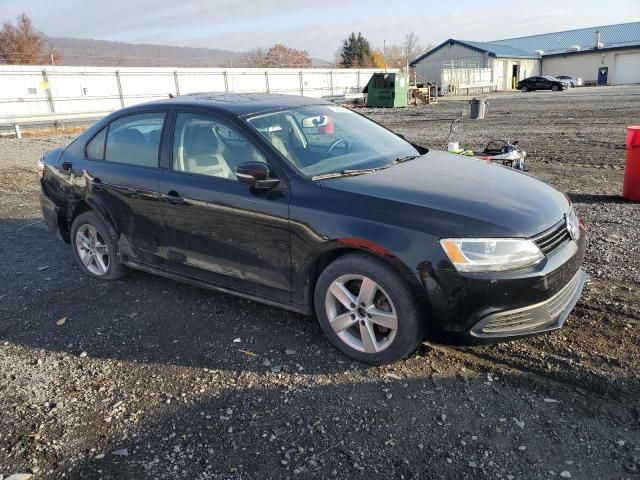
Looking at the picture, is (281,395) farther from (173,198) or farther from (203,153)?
(203,153)

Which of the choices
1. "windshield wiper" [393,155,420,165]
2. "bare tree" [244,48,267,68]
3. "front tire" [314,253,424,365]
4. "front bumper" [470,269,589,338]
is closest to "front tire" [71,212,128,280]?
"front tire" [314,253,424,365]

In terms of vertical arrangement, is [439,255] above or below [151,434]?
above

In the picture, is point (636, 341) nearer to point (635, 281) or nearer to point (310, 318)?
point (635, 281)

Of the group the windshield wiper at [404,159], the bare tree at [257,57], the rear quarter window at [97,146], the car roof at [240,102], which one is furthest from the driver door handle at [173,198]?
the bare tree at [257,57]

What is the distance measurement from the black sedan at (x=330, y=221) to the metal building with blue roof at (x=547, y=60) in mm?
51708

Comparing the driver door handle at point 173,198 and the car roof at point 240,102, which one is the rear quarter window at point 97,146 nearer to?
the car roof at point 240,102

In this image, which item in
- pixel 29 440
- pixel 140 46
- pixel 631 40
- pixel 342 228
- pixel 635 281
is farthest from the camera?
pixel 140 46

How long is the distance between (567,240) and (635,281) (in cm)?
158

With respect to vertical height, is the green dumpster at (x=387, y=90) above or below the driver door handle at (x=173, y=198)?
above

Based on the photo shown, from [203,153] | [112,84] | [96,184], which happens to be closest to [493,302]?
[203,153]

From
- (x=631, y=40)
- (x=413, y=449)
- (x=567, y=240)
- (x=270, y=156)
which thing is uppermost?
(x=631, y=40)

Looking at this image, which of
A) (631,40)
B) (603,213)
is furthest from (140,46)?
(603,213)

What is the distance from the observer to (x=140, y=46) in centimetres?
11775

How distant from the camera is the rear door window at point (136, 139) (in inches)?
174
